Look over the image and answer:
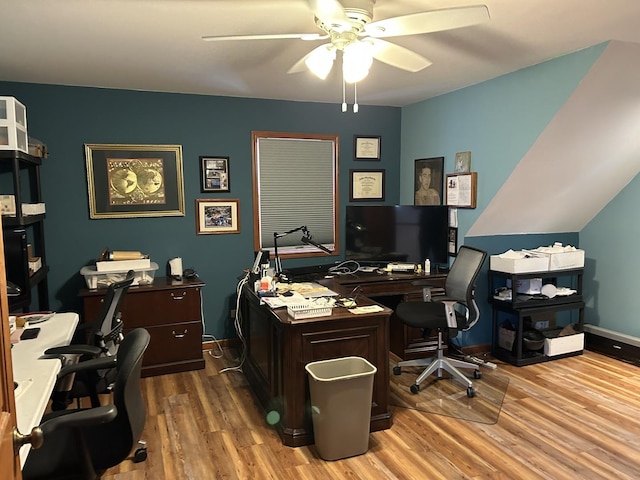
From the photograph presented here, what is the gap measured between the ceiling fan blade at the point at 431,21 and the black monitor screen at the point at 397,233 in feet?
7.29

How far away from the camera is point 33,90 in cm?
366

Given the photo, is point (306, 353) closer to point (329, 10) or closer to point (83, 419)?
point (83, 419)

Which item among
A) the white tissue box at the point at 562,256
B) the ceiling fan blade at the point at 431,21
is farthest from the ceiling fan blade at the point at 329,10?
the white tissue box at the point at 562,256

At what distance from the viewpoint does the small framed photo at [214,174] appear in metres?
4.19

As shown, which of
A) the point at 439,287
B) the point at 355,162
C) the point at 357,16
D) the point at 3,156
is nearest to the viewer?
the point at 357,16

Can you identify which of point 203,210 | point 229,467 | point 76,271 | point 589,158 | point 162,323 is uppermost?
point 589,158

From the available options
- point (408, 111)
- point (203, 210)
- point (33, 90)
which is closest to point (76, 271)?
point (203, 210)

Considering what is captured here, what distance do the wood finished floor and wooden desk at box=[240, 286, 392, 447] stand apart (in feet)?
0.39

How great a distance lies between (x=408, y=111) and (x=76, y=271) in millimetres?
3377

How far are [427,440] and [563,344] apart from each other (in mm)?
1951

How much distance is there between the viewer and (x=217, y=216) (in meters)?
4.27

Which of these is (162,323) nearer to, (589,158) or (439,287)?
(439,287)

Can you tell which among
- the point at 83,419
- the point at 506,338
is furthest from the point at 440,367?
the point at 83,419

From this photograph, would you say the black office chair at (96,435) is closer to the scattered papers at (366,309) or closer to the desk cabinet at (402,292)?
the scattered papers at (366,309)
